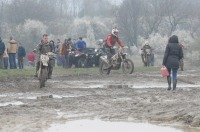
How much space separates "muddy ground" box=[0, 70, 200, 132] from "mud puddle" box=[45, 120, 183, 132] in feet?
0.80

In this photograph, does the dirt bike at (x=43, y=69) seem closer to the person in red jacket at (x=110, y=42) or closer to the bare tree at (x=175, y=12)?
→ the person in red jacket at (x=110, y=42)

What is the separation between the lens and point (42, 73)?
16.6 m

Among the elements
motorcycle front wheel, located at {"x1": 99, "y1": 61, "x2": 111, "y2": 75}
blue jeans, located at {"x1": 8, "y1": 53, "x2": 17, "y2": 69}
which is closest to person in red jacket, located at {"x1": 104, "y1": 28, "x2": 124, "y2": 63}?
motorcycle front wheel, located at {"x1": 99, "y1": 61, "x2": 111, "y2": 75}

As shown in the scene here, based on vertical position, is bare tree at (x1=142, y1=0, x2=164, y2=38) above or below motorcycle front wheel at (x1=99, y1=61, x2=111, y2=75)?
above

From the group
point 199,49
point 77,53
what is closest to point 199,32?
point 199,49

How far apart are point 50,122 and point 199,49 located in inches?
1551

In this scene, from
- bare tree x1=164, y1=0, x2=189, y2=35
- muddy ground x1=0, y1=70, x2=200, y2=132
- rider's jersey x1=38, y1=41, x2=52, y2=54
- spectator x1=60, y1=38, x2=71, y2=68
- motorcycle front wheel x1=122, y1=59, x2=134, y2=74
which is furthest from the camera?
bare tree x1=164, y1=0, x2=189, y2=35

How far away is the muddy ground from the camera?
9.52 metres

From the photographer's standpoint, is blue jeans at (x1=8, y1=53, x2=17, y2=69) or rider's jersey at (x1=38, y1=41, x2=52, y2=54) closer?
rider's jersey at (x1=38, y1=41, x2=52, y2=54)

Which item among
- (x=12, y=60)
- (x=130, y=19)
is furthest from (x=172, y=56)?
(x=130, y=19)

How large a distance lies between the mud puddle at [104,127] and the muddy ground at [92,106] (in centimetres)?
24

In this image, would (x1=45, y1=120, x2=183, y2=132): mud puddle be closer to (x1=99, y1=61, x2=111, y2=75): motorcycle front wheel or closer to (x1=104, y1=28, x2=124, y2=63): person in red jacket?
(x1=104, y1=28, x2=124, y2=63): person in red jacket

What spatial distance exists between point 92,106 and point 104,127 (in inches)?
102

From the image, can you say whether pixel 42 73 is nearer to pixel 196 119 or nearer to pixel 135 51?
pixel 196 119
